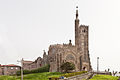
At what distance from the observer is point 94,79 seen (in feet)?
191

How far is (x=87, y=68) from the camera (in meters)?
100

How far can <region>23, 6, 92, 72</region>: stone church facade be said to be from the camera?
89.8 metres

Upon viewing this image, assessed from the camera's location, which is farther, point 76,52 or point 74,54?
point 76,52

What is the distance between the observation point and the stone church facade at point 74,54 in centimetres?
8981

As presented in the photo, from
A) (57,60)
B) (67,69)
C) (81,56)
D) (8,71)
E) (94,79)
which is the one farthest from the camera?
(8,71)

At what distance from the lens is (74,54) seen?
94.4m

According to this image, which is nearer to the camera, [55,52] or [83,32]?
[55,52]

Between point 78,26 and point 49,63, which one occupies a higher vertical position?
point 78,26

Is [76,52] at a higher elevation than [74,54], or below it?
higher

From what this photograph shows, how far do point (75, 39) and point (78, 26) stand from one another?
22.6ft

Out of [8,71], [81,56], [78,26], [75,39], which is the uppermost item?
[78,26]

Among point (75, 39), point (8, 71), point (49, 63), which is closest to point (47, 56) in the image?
point (49, 63)

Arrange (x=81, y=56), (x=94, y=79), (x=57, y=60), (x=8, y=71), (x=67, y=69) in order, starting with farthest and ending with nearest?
(x=8, y=71)
(x=81, y=56)
(x=57, y=60)
(x=67, y=69)
(x=94, y=79)

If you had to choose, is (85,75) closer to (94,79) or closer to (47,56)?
(94,79)
